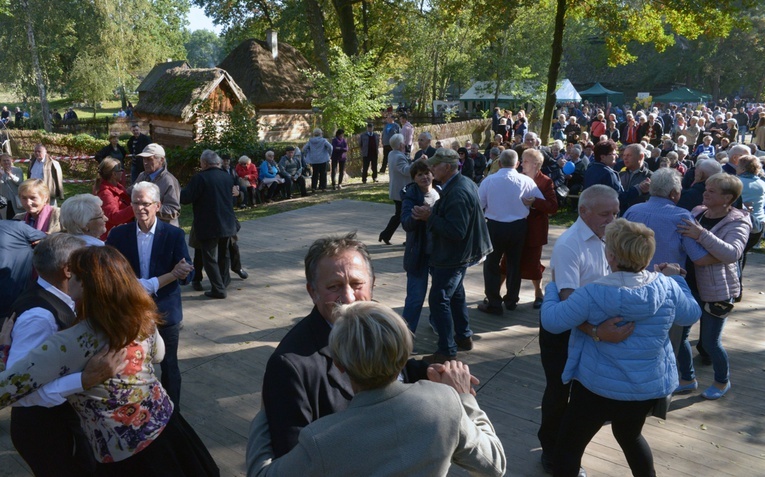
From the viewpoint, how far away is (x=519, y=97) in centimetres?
3447

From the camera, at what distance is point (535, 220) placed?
6.56 meters

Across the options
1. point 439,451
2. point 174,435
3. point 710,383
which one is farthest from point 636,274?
point 710,383

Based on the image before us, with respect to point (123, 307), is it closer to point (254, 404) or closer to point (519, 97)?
point (254, 404)

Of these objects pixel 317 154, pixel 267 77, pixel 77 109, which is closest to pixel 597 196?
pixel 317 154

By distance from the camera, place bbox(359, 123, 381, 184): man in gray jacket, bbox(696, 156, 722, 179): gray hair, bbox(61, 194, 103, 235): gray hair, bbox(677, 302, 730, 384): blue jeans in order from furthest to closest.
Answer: bbox(359, 123, 381, 184): man in gray jacket, bbox(696, 156, 722, 179): gray hair, bbox(677, 302, 730, 384): blue jeans, bbox(61, 194, 103, 235): gray hair

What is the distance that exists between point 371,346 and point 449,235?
11.2ft

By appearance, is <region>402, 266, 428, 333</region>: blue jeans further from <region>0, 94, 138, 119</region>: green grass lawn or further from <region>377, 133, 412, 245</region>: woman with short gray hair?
<region>0, 94, 138, 119</region>: green grass lawn

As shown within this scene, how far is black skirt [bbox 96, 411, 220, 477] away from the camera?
109 inches

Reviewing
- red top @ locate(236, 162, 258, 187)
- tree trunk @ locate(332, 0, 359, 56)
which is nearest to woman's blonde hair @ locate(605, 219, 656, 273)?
red top @ locate(236, 162, 258, 187)

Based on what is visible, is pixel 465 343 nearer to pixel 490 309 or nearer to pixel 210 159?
pixel 490 309

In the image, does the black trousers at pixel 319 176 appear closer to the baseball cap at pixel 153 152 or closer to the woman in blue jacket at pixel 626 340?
the baseball cap at pixel 153 152

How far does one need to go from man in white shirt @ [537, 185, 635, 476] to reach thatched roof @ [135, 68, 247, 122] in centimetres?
1651

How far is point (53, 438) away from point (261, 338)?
3428mm

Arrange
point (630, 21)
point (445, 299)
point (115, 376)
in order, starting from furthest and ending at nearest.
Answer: point (630, 21) → point (445, 299) → point (115, 376)
